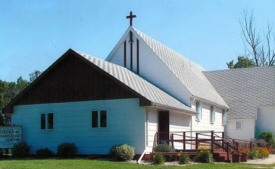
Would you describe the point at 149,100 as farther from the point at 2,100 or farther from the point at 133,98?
the point at 2,100

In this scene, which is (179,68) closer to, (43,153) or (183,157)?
(183,157)

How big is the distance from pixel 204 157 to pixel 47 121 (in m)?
10.6

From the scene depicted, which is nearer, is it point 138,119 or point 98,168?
point 98,168

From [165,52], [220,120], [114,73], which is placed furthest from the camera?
[220,120]

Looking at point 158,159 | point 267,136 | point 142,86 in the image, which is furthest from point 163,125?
point 267,136

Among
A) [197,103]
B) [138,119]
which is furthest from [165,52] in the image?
[138,119]

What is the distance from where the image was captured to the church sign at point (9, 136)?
1123 inches

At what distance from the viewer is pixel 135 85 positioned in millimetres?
26922

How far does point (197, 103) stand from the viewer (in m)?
32.7

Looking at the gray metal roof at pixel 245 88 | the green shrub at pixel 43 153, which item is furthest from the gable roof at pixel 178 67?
the green shrub at pixel 43 153

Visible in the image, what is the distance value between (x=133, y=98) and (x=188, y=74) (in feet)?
38.3

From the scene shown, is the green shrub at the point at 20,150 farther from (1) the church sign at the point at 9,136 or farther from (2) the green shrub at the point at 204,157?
(2) the green shrub at the point at 204,157

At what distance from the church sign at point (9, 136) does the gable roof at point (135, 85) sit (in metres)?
1.36

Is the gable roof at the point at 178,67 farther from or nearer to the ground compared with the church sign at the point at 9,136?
farther from the ground
